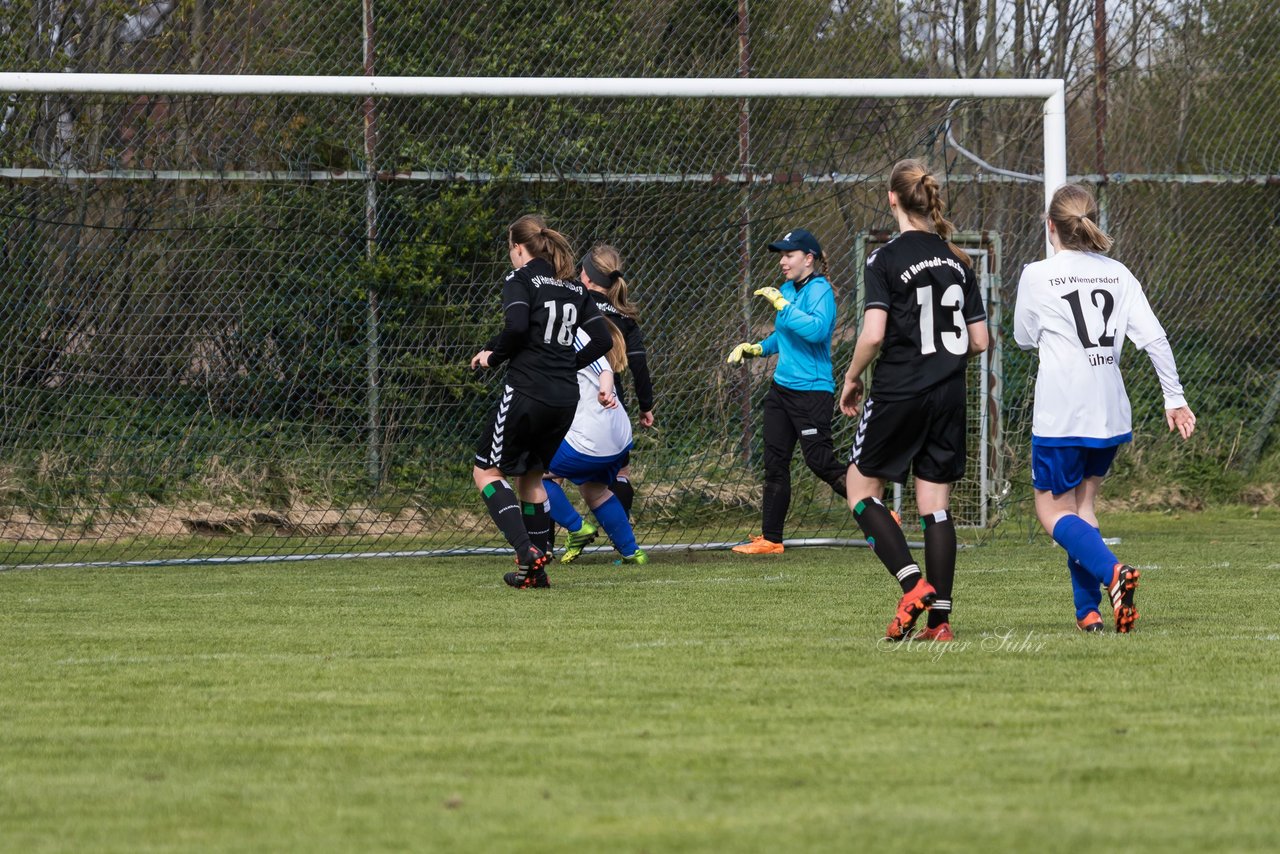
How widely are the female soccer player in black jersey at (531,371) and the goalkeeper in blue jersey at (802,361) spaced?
1.68m

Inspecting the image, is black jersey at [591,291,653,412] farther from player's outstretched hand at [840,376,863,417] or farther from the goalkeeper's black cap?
player's outstretched hand at [840,376,863,417]

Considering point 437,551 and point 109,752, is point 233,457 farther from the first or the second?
point 109,752

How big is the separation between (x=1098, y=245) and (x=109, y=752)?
12.9 feet

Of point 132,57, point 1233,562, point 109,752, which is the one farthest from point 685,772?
point 132,57

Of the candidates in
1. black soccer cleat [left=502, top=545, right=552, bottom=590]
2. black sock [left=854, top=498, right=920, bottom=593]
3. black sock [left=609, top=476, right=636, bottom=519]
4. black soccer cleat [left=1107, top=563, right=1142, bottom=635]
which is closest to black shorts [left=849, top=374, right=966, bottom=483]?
black sock [left=854, top=498, right=920, bottom=593]

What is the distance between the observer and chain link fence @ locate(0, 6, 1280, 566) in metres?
10.7

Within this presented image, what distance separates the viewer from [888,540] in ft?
19.7

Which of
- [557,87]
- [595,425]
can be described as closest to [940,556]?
[595,425]

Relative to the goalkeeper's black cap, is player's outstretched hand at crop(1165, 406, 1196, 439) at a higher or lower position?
lower

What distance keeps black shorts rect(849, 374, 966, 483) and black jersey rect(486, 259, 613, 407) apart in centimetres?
257

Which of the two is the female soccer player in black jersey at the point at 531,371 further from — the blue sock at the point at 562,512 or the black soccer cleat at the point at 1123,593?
the black soccer cleat at the point at 1123,593

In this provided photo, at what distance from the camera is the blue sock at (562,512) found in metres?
9.70

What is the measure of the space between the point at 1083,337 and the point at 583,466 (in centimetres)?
372

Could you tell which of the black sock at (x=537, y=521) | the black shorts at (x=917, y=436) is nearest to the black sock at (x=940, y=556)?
the black shorts at (x=917, y=436)
